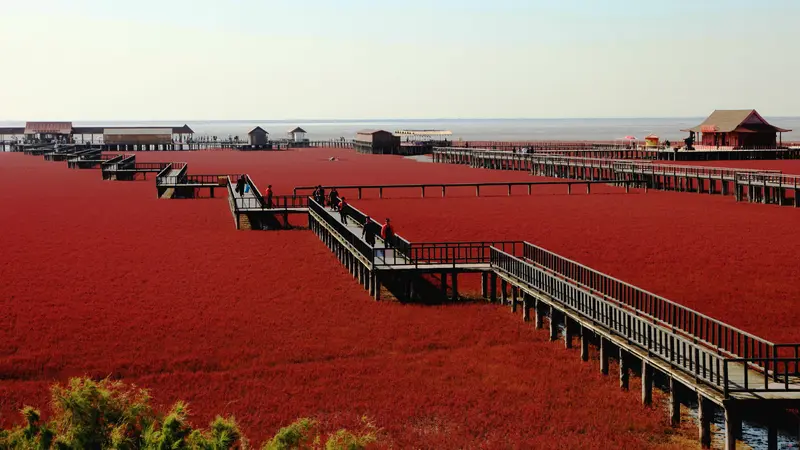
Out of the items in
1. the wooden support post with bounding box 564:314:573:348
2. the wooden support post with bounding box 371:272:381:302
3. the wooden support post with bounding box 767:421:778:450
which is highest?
the wooden support post with bounding box 371:272:381:302

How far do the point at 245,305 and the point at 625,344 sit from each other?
507 inches

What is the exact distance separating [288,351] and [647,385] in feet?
29.1

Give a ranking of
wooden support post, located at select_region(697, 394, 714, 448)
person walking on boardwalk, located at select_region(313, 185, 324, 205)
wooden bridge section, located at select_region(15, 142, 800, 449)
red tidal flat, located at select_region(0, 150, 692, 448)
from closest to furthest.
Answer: wooden bridge section, located at select_region(15, 142, 800, 449), wooden support post, located at select_region(697, 394, 714, 448), red tidal flat, located at select_region(0, 150, 692, 448), person walking on boardwalk, located at select_region(313, 185, 324, 205)

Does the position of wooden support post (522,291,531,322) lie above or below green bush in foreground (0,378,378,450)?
below

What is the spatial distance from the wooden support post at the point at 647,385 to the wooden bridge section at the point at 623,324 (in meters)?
0.02

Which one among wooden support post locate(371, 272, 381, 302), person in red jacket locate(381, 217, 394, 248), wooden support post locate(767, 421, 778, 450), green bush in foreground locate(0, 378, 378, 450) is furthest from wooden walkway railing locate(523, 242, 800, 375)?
green bush in foreground locate(0, 378, 378, 450)

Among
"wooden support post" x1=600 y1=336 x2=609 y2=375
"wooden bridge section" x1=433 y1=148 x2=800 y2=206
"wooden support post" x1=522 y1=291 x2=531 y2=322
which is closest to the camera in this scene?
"wooden support post" x1=600 y1=336 x2=609 y2=375

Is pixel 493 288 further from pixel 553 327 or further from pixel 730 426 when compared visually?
pixel 730 426

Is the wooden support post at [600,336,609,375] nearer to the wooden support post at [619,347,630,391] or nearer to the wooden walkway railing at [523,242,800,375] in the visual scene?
the wooden support post at [619,347,630,391]

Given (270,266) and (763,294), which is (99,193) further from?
(763,294)

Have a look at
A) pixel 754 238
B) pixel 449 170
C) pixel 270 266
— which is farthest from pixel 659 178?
pixel 270 266

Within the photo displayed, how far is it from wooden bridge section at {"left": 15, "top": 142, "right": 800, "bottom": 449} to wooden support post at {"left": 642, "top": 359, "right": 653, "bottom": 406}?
20mm

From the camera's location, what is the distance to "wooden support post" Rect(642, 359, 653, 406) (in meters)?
21.1

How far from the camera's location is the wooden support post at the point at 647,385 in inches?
832
